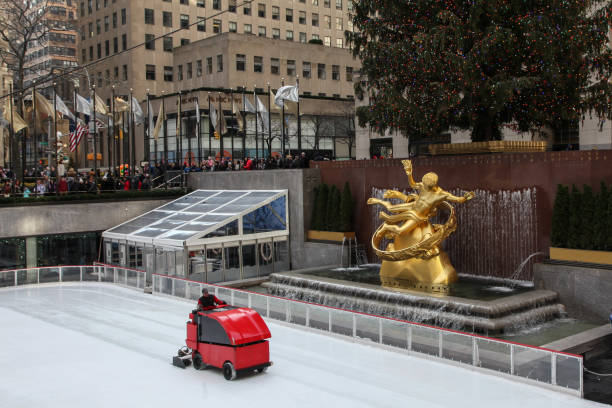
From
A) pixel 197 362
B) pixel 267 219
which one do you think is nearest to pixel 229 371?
pixel 197 362

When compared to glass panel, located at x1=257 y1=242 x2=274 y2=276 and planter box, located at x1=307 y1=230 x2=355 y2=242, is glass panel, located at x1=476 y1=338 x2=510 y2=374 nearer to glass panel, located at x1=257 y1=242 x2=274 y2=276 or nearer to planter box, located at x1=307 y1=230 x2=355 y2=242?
planter box, located at x1=307 y1=230 x2=355 y2=242

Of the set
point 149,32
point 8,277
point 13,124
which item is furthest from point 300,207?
point 149,32

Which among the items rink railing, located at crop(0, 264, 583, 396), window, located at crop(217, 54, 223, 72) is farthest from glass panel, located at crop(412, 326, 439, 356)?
window, located at crop(217, 54, 223, 72)

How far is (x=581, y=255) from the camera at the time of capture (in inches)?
755

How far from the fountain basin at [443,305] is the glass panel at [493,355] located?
164 inches

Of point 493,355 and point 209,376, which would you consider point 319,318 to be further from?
point 493,355

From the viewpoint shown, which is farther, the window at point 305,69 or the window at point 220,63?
the window at point 305,69

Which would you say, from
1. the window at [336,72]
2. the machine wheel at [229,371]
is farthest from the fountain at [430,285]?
the window at [336,72]

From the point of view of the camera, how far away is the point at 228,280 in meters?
26.8

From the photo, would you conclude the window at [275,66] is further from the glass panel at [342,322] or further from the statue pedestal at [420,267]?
the glass panel at [342,322]

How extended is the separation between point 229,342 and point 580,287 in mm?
10922

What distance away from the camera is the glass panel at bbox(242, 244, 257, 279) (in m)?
27.6

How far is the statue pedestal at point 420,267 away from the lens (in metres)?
20.6

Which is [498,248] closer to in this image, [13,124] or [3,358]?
[3,358]
